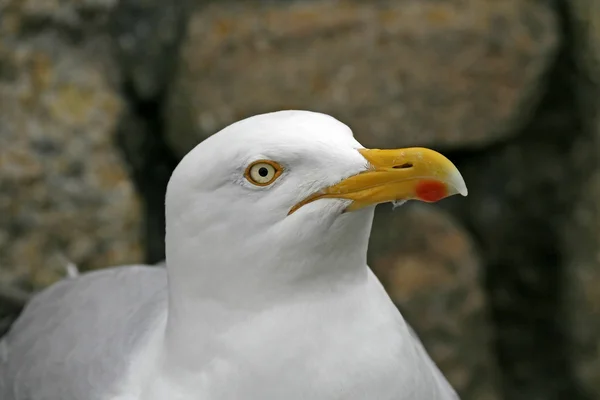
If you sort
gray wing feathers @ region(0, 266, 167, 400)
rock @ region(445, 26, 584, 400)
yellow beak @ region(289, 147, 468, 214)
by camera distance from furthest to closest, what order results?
rock @ region(445, 26, 584, 400) < gray wing feathers @ region(0, 266, 167, 400) < yellow beak @ region(289, 147, 468, 214)

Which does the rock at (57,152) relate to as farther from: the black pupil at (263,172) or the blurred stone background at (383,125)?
the black pupil at (263,172)

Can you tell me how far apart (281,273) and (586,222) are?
954mm

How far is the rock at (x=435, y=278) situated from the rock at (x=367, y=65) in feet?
0.47

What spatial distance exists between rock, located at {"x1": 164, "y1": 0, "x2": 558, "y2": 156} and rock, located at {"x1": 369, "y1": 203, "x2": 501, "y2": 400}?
144 mm

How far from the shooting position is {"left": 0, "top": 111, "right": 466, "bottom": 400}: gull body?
79 cm

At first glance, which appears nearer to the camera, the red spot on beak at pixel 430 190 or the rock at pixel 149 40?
the red spot on beak at pixel 430 190

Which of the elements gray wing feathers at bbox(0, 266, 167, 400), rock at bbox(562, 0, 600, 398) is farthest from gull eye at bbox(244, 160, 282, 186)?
rock at bbox(562, 0, 600, 398)

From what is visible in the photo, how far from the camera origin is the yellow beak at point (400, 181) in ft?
2.56

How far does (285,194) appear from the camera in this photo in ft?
2.61

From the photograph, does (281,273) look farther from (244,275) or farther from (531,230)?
(531,230)

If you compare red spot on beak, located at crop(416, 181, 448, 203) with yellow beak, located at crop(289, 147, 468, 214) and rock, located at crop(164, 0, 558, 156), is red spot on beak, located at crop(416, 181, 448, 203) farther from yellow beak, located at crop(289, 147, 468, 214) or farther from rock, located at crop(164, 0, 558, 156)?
rock, located at crop(164, 0, 558, 156)

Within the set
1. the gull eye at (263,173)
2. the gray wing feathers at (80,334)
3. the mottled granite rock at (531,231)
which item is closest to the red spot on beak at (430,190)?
the gull eye at (263,173)

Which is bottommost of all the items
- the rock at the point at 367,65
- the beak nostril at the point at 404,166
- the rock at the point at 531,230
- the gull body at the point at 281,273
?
the rock at the point at 531,230

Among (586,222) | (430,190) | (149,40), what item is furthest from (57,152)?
(586,222)
